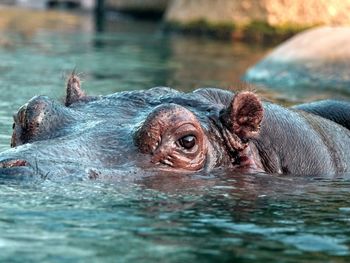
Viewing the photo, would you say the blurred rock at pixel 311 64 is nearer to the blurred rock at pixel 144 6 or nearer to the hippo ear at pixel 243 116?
the hippo ear at pixel 243 116

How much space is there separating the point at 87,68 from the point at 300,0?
989 cm

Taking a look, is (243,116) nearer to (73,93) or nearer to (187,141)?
(187,141)

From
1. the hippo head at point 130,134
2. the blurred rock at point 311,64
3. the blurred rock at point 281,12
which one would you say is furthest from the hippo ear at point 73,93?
the blurred rock at point 281,12

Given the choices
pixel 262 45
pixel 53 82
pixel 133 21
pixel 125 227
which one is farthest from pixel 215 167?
pixel 133 21

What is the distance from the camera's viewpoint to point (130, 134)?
5.75 metres

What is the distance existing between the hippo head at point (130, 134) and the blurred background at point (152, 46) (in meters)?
0.48

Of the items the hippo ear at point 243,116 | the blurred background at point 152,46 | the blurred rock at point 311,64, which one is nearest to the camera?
the hippo ear at point 243,116

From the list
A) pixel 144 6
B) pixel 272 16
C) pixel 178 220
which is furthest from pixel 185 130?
pixel 144 6

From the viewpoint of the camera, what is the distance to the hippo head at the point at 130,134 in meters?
5.37

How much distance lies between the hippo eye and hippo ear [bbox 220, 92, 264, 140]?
0.34 meters

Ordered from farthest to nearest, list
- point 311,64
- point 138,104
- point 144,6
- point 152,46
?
point 144,6
point 152,46
point 311,64
point 138,104

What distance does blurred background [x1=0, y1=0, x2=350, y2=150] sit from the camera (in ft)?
42.1

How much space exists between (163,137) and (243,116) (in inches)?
23.4

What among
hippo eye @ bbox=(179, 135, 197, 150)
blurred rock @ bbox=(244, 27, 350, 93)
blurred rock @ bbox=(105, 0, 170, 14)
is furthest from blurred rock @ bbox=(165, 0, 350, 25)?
hippo eye @ bbox=(179, 135, 197, 150)
